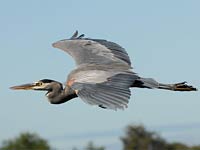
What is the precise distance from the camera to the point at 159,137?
2790 inches

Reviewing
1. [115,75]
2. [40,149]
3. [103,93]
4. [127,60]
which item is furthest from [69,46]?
[40,149]

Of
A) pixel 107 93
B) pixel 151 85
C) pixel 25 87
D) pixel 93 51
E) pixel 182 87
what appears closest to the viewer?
pixel 107 93

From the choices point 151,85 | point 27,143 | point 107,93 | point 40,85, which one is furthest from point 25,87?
point 27,143

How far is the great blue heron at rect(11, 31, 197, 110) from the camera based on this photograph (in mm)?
8914

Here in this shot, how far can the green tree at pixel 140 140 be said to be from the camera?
6707cm

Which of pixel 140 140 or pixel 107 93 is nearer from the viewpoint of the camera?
pixel 107 93

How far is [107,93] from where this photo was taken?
8.97 meters

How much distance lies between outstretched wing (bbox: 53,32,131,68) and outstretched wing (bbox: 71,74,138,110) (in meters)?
1.71

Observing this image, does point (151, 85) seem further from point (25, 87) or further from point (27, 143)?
point (27, 143)

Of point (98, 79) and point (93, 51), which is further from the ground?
point (93, 51)

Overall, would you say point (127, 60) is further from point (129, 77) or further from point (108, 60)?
point (129, 77)

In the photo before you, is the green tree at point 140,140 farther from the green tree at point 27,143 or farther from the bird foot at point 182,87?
the bird foot at point 182,87

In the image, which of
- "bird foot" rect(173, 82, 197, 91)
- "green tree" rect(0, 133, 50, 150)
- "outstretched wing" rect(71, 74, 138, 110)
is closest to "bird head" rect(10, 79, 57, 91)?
"outstretched wing" rect(71, 74, 138, 110)

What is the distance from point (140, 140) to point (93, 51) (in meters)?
56.6
